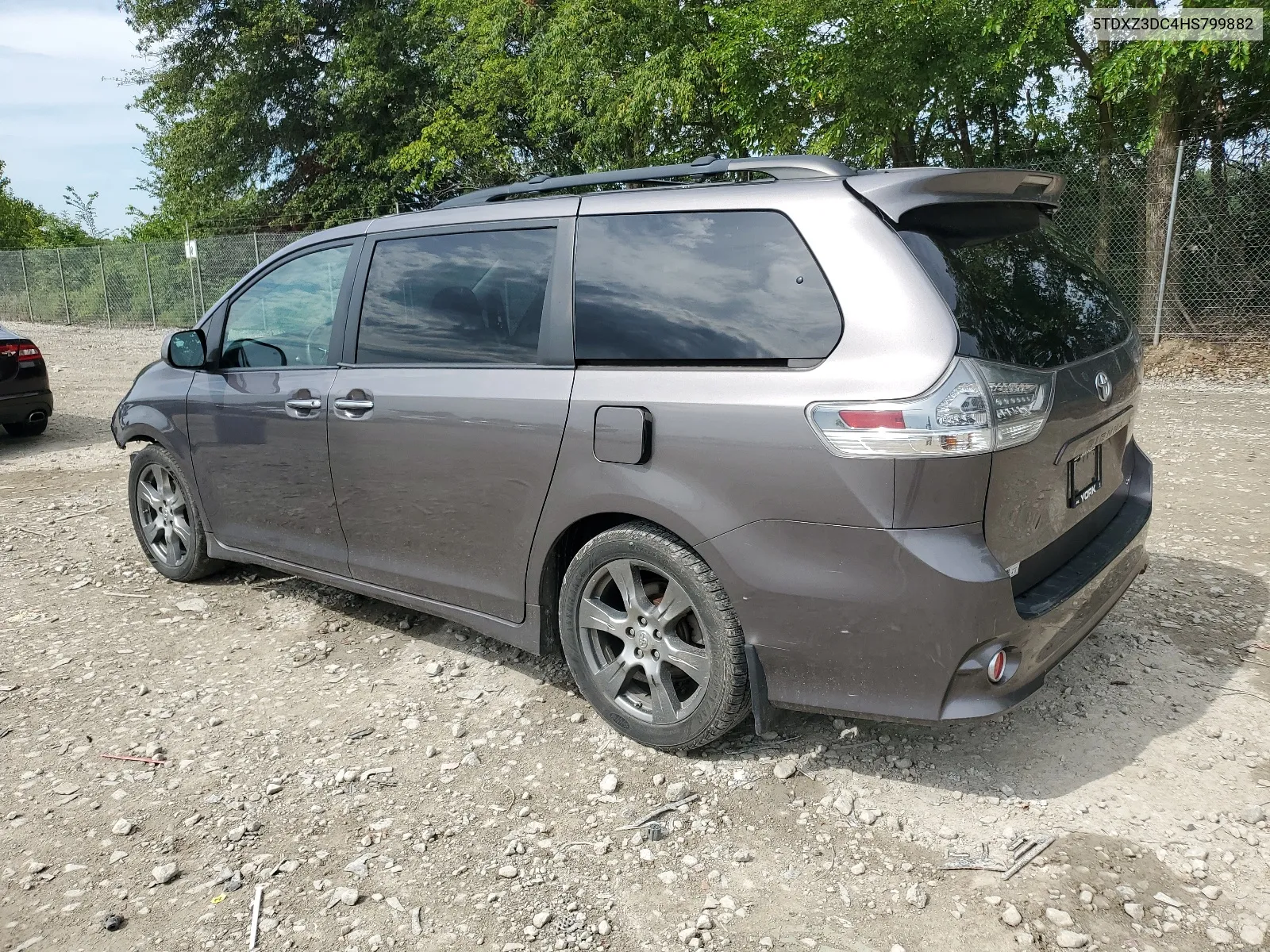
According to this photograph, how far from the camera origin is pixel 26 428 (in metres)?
10.0

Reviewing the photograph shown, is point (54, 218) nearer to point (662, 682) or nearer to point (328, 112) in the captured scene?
point (328, 112)

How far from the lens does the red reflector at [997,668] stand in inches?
104

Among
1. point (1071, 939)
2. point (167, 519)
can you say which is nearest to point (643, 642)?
point (1071, 939)

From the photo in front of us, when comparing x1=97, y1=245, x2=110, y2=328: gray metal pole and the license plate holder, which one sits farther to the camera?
x1=97, y1=245, x2=110, y2=328: gray metal pole

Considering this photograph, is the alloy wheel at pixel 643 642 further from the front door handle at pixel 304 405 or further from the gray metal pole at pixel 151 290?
the gray metal pole at pixel 151 290

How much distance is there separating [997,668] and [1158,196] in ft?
35.4

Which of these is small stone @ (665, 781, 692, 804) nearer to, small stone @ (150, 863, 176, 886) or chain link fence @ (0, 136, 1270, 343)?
small stone @ (150, 863, 176, 886)

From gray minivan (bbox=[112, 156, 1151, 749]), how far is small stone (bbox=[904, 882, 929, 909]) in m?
0.46

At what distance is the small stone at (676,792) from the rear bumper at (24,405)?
8954mm

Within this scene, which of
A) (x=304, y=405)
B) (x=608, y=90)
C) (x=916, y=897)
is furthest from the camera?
(x=608, y=90)

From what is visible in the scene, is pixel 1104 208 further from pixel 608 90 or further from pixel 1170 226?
pixel 608 90

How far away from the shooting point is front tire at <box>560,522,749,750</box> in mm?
2949

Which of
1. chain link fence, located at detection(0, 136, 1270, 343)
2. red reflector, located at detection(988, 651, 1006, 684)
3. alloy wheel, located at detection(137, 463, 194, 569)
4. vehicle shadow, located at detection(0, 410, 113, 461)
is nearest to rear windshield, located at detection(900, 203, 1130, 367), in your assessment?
red reflector, located at detection(988, 651, 1006, 684)

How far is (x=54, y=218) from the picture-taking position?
42.6m
